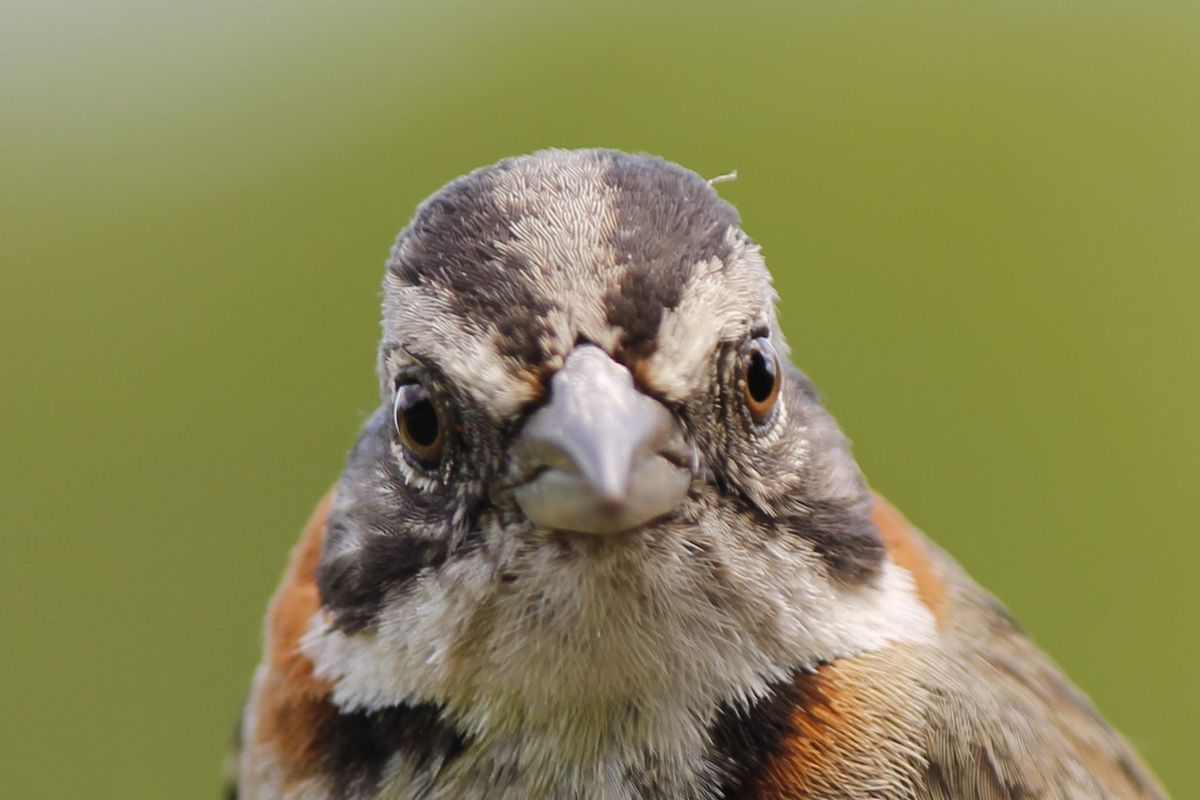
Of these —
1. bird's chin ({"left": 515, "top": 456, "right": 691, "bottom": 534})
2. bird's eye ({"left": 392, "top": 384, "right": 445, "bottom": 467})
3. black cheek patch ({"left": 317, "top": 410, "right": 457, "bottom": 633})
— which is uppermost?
bird's eye ({"left": 392, "top": 384, "right": 445, "bottom": 467})

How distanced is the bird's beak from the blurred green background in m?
4.78

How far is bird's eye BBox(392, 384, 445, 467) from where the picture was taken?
2.81m

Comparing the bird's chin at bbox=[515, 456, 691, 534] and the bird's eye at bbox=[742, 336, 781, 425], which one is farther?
the bird's eye at bbox=[742, 336, 781, 425]

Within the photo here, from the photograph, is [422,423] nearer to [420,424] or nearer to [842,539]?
[420,424]

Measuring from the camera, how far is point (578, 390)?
2.58 m

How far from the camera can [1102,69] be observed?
10.2 metres

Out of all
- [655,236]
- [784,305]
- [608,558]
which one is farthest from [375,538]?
[784,305]

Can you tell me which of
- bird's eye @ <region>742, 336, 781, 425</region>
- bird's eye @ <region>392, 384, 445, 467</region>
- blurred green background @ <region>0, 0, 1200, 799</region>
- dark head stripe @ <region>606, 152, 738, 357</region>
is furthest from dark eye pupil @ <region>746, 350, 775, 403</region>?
blurred green background @ <region>0, 0, 1200, 799</region>

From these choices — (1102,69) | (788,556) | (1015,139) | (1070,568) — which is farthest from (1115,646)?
(788,556)

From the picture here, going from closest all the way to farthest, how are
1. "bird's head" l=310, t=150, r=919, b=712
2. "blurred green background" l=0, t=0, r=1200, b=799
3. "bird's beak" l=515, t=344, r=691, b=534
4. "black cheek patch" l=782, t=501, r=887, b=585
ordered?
"bird's beak" l=515, t=344, r=691, b=534, "bird's head" l=310, t=150, r=919, b=712, "black cheek patch" l=782, t=501, r=887, b=585, "blurred green background" l=0, t=0, r=1200, b=799

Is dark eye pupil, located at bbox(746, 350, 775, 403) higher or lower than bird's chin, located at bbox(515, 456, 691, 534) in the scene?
higher

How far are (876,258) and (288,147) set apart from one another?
15.1 ft

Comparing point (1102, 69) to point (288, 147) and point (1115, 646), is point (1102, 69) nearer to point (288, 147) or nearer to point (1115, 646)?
point (1115, 646)

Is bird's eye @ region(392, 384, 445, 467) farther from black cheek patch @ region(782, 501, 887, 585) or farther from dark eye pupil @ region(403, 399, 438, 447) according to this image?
black cheek patch @ region(782, 501, 887, 585)
